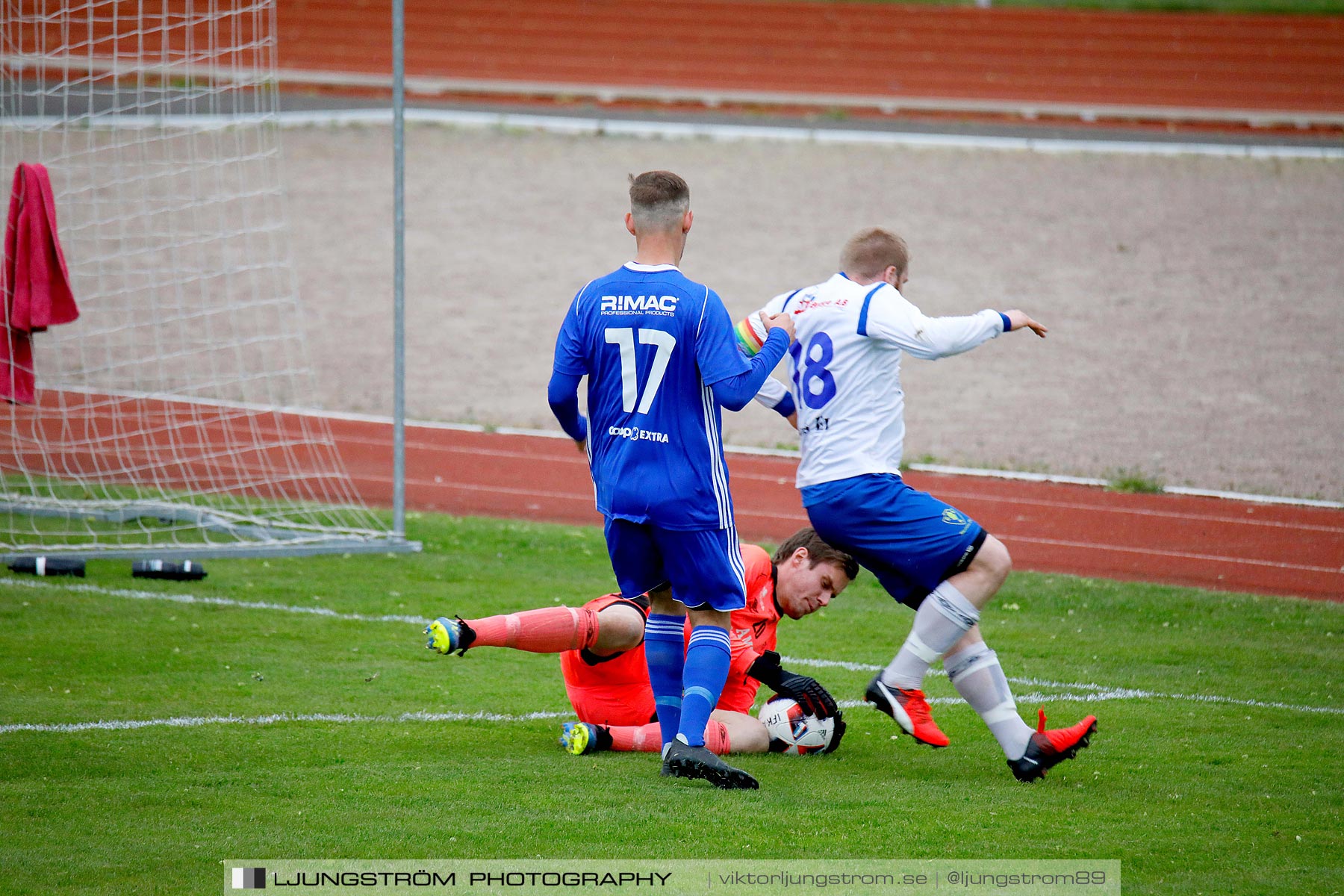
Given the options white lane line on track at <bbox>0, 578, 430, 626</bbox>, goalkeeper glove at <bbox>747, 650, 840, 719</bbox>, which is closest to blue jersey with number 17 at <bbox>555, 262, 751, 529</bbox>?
goalkeeper glove at <bbox>747, 650, 840, 719</bbox>

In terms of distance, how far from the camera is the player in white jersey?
5.10 metres

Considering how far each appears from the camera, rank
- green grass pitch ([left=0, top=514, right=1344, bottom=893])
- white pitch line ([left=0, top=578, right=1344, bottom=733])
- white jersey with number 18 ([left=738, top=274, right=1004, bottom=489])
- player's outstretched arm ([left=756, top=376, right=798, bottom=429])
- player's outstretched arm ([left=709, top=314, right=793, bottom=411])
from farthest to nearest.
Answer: white pitch line ([left=0, top=578, right=1344, bottom=733]) < player's outstretched arm ([left=756, top=376, right=798, bottom=429]) < white jersey with number 18 ([left=738, top=274, right=1004, bottom=489]) < player's outstretched arm ([left=709, top=314, right=793, bottom=411]) < green grass pitch ([left=0, top=514, right=1344, bottom=893])

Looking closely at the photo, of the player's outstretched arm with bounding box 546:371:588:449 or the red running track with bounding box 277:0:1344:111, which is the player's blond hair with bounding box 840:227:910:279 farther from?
the red running track with bounding box 277:0:1344:111

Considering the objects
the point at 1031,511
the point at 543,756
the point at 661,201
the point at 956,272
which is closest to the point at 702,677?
the point at 543,756

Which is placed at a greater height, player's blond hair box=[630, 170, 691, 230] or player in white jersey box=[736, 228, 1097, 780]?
player's blond hair box=[630, 170, 691, 230]

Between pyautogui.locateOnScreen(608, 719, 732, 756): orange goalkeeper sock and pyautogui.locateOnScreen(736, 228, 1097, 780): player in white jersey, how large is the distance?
670mm

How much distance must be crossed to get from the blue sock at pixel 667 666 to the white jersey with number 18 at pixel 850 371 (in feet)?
2.34

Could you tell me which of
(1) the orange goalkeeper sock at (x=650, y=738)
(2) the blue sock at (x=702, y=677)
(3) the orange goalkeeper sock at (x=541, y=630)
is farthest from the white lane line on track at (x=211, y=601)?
(2) the blue sock at (x=702, y=677)

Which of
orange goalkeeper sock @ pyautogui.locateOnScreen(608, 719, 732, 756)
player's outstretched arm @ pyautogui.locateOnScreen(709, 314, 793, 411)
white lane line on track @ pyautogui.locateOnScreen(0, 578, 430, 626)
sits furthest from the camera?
white lane line on track @ pyautogui.locateOnScreen(0, 578, 430, 626)

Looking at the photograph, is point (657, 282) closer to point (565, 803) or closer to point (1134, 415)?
point (565, 803)

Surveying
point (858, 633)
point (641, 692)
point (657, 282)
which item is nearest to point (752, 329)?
point (657, 282)

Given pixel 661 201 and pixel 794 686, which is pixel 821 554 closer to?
pixel 794 686

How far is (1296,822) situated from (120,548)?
6.73m

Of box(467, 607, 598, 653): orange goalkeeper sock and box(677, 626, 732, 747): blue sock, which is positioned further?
box(467, 607, 598, 653): orange goalkeeper sock
